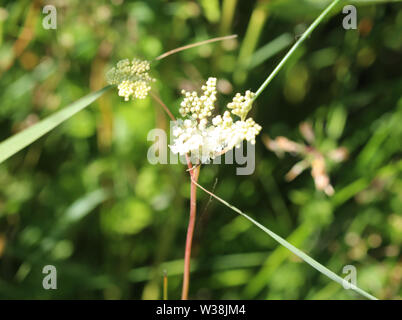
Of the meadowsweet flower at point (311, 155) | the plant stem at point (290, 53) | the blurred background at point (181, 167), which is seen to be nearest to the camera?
the plant stem at point (290, 53)

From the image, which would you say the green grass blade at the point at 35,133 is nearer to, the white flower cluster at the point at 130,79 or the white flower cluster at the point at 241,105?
the white flower cluster at the point at 130,79

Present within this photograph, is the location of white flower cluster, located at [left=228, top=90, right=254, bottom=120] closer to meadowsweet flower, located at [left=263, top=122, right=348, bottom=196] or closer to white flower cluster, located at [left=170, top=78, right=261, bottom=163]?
white flower cluster, located at [left=170, top=78, right=261, bottom=163]

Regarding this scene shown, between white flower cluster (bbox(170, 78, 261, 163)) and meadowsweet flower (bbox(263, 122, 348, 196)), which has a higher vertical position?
meadowsweet flower (bbox(263, 122, 348, 196))

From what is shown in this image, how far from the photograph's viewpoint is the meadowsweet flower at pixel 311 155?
1.17m

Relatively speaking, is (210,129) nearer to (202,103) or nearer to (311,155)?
(202,103)

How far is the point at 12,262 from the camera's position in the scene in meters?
1.40

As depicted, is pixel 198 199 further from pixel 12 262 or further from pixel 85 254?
pixel 12 262

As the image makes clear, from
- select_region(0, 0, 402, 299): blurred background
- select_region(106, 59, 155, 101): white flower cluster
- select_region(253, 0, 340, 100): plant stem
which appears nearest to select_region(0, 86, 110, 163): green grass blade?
select_region(106, 59, 155, 101): white flower cluster

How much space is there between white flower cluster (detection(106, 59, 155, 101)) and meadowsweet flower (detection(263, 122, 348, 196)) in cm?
58

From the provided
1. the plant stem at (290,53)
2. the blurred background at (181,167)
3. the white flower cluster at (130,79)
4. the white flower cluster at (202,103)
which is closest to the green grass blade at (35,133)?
the white flower cluster at (130,79)

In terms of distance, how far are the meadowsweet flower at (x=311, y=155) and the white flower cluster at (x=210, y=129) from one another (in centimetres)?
52

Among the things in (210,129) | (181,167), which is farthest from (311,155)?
(210,129)

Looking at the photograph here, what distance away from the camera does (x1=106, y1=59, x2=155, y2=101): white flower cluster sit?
2.43 feet
